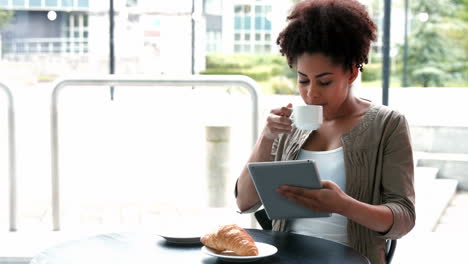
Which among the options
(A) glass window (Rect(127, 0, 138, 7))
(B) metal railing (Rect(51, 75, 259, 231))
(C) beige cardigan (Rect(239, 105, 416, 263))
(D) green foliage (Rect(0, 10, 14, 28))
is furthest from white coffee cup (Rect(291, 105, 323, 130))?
(D) green foliage (Rect(0, 10, 14, 28))

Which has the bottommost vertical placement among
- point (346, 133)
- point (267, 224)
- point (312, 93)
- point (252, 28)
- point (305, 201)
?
point (267, 224)

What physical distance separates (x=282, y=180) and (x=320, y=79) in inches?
14.3

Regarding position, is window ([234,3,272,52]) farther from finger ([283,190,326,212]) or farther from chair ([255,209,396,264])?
finger ([283,190,326,212])

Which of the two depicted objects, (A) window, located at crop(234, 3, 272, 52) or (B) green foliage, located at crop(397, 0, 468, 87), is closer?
(B) green foliage, located at crop(397, 0, 468, 87)

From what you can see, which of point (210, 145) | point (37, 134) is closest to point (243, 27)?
point (210, 145)

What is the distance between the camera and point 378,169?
6.14 ft

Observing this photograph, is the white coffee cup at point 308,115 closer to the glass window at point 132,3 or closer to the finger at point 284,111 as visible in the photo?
the finger at point 284,111

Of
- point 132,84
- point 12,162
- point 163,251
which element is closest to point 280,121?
point 163,251

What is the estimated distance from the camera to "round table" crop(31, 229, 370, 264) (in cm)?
155

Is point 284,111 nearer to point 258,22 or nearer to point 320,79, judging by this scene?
point 320,79

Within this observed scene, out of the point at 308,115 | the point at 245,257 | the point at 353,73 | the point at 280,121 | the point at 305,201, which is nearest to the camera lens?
the point at 245,257

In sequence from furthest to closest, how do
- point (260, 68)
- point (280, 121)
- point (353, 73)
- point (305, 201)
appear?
point (260, 68)
point (353, 73)
point (280, 121)
point (305, 201)

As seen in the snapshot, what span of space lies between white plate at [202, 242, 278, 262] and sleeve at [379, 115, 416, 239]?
35 cm

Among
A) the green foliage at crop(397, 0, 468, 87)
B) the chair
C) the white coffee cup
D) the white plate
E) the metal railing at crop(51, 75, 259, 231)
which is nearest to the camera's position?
the white plate
